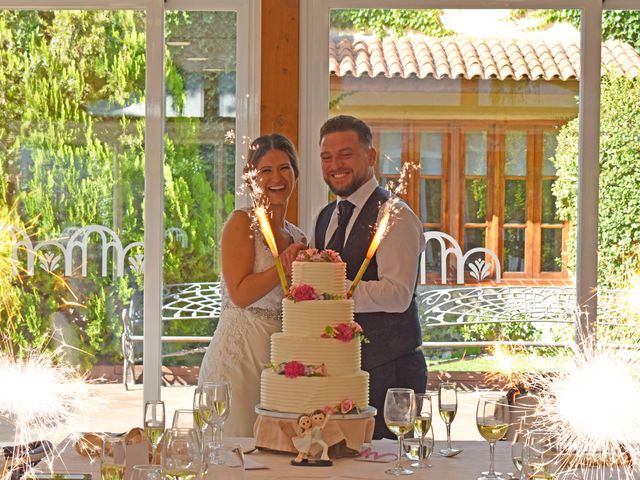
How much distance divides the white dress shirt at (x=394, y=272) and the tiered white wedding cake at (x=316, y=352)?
0.67m

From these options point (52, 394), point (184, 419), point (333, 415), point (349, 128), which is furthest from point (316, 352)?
point (52, 394)

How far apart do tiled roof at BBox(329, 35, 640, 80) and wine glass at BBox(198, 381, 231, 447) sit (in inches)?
103

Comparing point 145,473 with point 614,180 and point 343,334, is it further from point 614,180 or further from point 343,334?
point 614,180

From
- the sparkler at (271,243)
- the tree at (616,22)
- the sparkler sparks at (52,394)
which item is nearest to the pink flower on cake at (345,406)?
the sparkler at (271,243)

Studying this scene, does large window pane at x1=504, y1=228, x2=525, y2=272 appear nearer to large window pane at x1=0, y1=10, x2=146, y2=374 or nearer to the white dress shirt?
the white dress shirt

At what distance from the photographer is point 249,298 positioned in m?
3.69

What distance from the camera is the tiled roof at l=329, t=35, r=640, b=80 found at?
16.3 ft

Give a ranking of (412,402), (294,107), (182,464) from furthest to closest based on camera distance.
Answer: (294,107)
(412,402)
(182,464)

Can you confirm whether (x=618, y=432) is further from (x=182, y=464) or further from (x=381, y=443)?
(x=182, y=464)

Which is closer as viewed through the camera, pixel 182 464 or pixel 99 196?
pixel 182 464

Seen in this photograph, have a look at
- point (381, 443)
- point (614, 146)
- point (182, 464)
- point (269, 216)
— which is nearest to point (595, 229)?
point (614, 146)

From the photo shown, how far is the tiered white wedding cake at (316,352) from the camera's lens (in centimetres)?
281

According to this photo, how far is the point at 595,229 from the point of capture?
→ 16.2 ft

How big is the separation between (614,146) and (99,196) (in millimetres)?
2560
